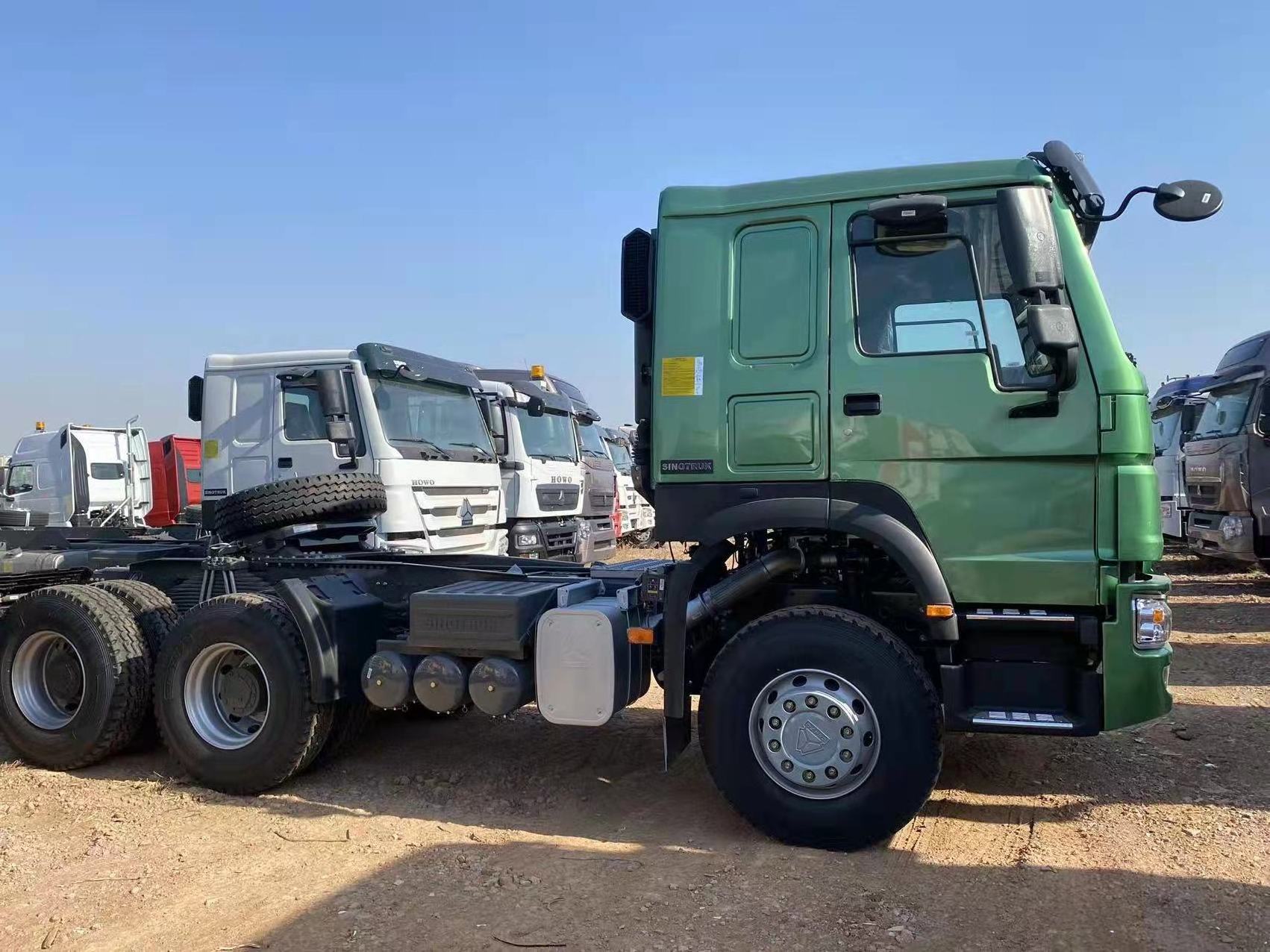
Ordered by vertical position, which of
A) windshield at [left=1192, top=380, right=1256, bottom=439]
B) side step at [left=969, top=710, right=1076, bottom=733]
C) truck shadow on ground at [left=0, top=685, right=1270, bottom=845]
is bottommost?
truck shadow on ground at [left=0, top=685, right=1270, bottom=845]

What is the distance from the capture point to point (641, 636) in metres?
4.52

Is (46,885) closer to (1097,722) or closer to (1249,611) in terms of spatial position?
(1097,722)

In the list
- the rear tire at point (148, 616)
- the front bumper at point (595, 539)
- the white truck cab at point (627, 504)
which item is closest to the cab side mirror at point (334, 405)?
the rear tire at point (148, 616)

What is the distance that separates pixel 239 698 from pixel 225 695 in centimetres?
9

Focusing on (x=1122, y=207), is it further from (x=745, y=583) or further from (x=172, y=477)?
(x=172, y=477)

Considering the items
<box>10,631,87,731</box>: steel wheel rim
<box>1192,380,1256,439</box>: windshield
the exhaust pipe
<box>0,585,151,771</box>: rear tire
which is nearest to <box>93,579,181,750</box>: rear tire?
<box>0,585,151,771</box>: rear tire

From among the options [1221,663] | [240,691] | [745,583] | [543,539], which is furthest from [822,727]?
[543,539]

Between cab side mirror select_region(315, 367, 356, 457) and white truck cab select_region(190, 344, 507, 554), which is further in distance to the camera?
white truck cab select_region(190, 344, 507, 554)

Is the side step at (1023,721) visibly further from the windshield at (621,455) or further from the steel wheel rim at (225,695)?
the windshield at (621,455)

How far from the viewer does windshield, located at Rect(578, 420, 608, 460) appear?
1444 cm

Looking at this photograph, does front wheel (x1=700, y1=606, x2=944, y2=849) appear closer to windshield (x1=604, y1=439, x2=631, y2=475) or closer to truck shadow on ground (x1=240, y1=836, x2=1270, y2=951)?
truck shadow on ground (x1=240, y1=836, x2=1270, y2=951)

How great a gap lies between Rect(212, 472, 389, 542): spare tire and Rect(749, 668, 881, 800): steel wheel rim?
9.97ft

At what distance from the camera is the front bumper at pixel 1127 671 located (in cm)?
381

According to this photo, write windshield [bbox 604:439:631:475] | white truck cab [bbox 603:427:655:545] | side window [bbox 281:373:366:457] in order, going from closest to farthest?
side window [bbox 281:373:366:457] < white truck cab [bbox 603:427:655:545] < windshield [bbox 604:439:631:475]
